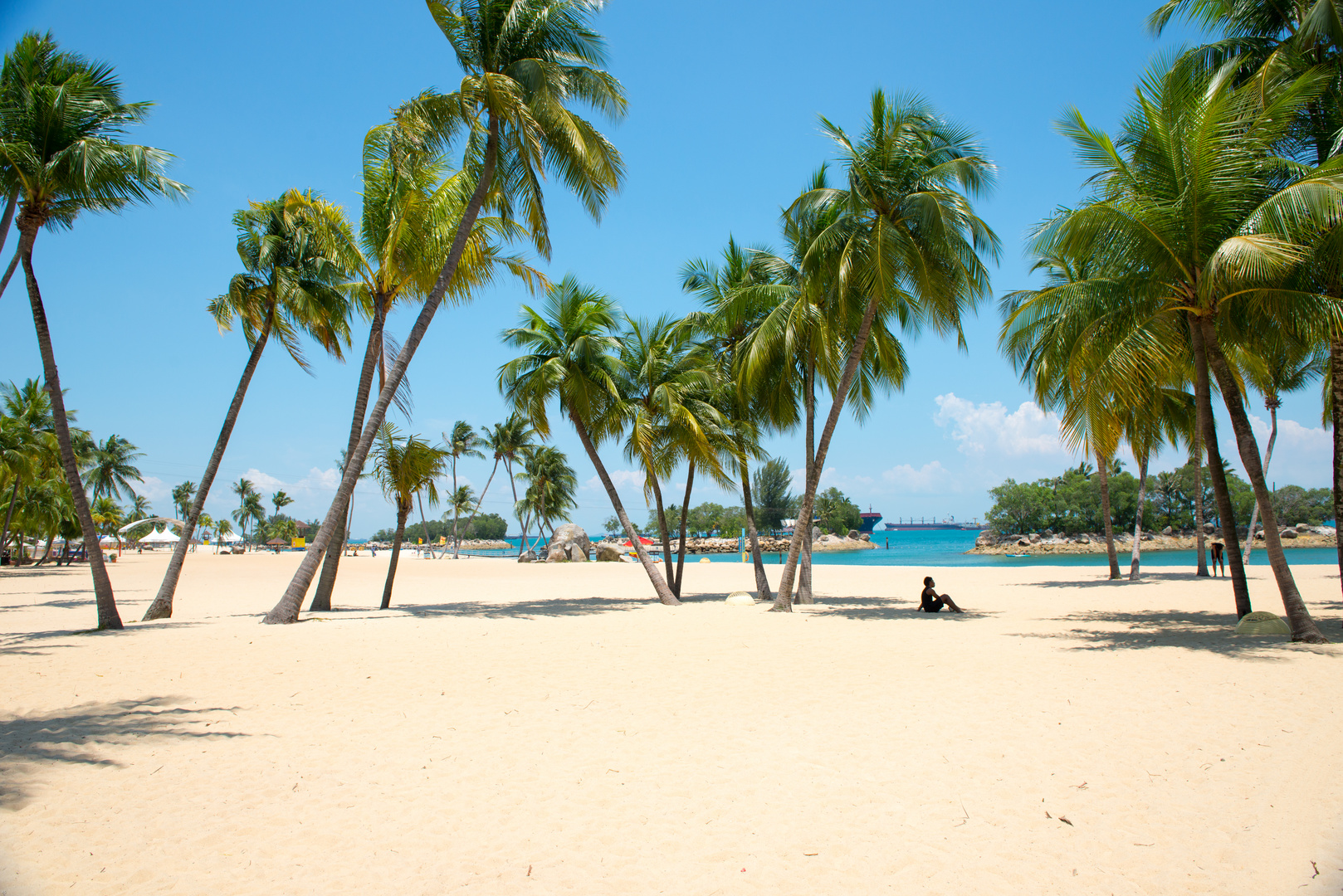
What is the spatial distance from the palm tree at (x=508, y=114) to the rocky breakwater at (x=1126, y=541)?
66100mm

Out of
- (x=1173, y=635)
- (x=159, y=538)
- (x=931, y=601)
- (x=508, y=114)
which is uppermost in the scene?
(x=508, y=114)

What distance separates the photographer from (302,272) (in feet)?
47.4

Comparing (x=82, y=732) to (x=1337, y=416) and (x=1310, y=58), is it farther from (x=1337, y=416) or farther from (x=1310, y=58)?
(x=1310, y=58)

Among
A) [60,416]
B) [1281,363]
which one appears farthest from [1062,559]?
[60,416]

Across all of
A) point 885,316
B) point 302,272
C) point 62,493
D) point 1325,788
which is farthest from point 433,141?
point 62,493

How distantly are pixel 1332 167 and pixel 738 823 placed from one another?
10.2 m

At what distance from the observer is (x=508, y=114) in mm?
12188

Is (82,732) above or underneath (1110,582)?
underneath

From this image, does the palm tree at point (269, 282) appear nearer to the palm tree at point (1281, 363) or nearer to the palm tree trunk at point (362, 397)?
the palm tree trunk at point (362, 397)

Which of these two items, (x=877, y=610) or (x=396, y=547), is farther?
(x=396, y=547)

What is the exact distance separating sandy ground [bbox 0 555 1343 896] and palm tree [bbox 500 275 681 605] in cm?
781

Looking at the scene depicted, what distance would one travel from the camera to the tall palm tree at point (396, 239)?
43.8ft

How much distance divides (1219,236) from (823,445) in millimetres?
7328

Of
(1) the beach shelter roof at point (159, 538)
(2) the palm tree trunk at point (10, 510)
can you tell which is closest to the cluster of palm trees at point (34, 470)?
(2) the palm tree trunk at point (10, 510)
